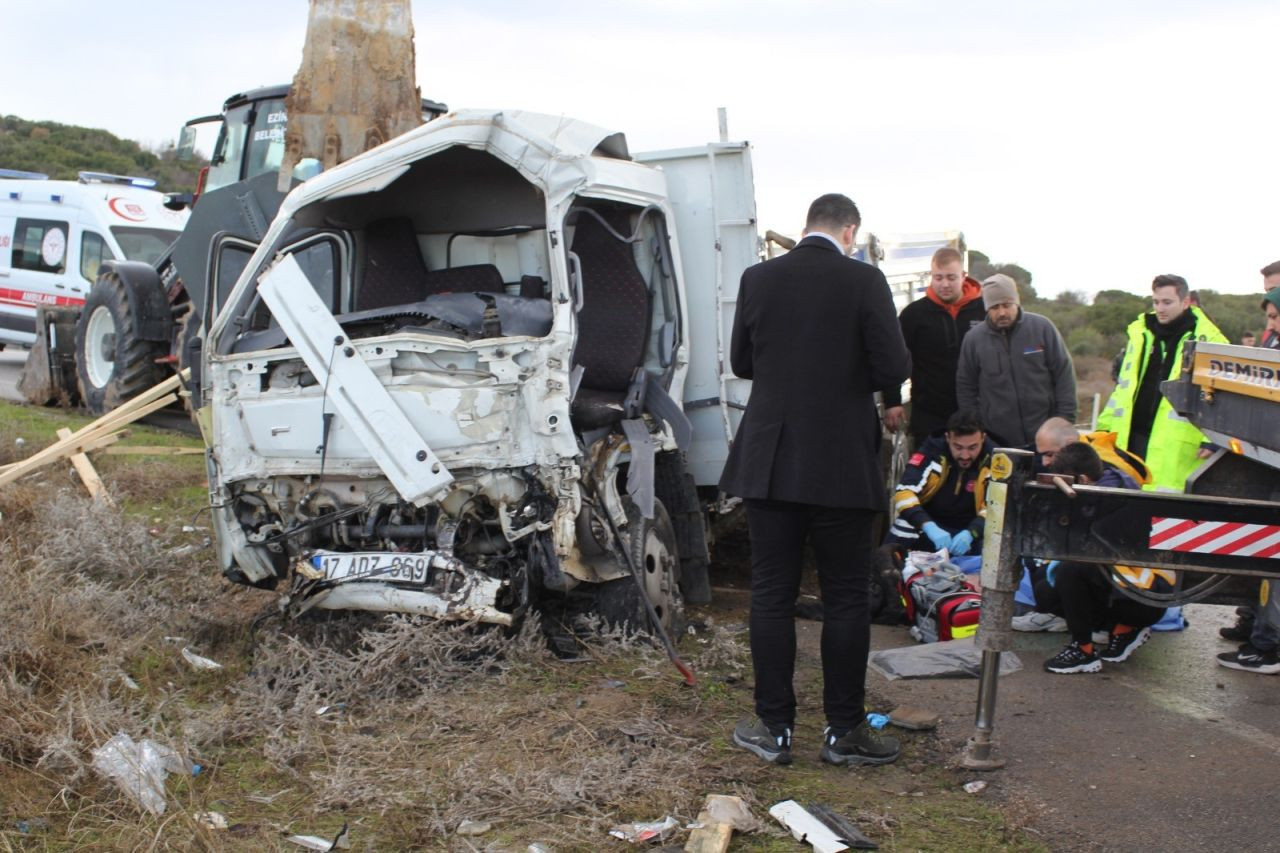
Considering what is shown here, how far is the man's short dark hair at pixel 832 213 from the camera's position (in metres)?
4.54

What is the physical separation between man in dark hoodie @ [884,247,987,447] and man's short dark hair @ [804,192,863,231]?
330 centimetres

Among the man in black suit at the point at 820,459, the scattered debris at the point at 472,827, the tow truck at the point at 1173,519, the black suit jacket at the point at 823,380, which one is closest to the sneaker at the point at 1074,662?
the tow truck at the point at 1173,519

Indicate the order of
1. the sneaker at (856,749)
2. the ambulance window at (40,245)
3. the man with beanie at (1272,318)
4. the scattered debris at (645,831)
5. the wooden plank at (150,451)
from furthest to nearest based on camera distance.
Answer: the ambulance window at (40,245) < the wooden plank at (150,451) < the man with beanie at (1272,318) < the sneaker at (856,749) < the scattered debris at (645,831)

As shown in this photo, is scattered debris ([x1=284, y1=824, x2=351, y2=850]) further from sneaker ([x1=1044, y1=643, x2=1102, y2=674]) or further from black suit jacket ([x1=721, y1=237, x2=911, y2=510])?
sneaker ([x1=1044, y1=643, x2=1102, y2=674])

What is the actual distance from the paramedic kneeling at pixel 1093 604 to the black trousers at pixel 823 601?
5.17 ft

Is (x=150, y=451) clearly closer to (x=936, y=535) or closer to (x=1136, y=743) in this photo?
(x=936, y=535)

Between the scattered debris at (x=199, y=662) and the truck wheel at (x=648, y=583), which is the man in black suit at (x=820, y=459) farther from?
the scattered debris at (x=199, y=662)

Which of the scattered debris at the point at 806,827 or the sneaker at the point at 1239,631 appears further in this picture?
the sneaker at the point at 1239,631

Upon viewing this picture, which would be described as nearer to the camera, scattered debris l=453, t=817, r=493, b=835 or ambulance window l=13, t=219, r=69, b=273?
scattered debris l=453, t=817, r=493, b=835

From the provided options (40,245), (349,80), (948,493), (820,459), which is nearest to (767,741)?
(820,459)

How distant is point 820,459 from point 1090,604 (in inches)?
81.6

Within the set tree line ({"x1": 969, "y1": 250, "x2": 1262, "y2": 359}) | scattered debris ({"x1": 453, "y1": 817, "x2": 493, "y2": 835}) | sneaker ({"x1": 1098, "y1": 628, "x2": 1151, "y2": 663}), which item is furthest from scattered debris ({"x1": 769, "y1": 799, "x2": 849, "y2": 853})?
tree line ({"x1": 969, "y1": 250, "x2": 1262, "y2": 359})

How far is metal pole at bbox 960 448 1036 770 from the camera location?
4230mm

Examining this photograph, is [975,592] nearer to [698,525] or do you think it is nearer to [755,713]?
[698,525]
